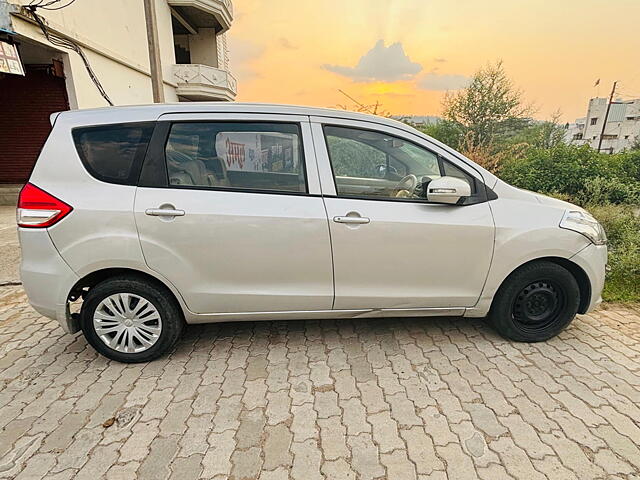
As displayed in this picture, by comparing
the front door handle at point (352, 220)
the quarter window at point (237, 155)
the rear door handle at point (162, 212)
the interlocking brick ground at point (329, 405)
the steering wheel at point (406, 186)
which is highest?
the quarter window at point (237, 155)

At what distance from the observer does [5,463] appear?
5.78ft

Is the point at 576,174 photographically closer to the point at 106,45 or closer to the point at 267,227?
the point at 267,227

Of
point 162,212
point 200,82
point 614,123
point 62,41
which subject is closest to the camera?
point 162,212

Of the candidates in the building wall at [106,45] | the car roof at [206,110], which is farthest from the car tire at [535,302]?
the building wall at [106,45]

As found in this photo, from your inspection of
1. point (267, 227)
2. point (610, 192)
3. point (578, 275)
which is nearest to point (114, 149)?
point (267, 227)

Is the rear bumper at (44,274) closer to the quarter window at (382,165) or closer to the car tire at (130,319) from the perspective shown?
the car tire at (130,319)

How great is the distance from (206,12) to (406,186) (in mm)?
17385

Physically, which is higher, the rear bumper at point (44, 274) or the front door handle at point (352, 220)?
the front door handle at point (352, 220)

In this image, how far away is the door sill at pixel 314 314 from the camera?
2.55m

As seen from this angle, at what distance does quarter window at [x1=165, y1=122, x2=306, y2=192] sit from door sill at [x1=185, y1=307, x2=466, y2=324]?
92 cm

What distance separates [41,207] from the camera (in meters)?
2.25

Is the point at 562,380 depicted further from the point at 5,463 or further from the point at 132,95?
the point at 132,95

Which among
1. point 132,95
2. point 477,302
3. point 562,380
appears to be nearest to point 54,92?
point 132,95

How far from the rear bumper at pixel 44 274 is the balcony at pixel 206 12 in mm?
15892
